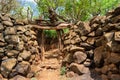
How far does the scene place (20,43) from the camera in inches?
495

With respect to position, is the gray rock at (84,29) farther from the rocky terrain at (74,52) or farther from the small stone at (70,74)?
the small stone at (70,74)

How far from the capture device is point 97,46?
11398 mm

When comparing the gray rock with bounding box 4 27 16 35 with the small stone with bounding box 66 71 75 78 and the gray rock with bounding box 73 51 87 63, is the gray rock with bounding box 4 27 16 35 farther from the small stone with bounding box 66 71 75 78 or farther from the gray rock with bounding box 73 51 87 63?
the small stone with bounding box 66 71 75 78

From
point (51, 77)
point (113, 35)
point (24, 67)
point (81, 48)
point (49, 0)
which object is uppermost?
A: point (49, 0)

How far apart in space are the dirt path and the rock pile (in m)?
0.82

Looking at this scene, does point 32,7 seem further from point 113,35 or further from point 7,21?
point 113,35

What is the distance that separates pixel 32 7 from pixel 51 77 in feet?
38.1

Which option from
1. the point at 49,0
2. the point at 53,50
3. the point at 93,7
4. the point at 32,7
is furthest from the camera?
the point at 32,7

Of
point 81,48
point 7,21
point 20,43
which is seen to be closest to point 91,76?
A: point 81,48

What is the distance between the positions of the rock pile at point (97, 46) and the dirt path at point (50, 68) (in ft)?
2.69

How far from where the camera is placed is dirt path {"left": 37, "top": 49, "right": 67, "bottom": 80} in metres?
12.4

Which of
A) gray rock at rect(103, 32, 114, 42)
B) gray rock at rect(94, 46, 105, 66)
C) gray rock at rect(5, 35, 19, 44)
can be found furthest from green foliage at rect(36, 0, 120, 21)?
gray rock at rect(103, 32, 114, 42)

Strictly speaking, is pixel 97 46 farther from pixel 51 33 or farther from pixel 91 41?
pixel 51 33

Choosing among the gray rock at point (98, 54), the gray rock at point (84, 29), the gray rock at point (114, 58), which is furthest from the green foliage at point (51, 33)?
the gray rock at point (114, 58)
